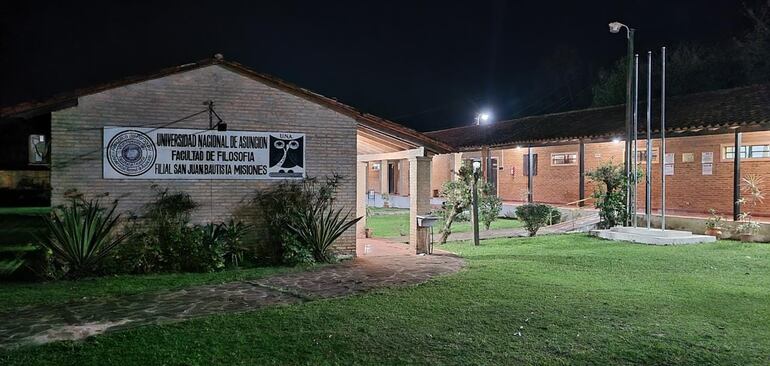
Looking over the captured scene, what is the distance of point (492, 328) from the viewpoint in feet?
21.1

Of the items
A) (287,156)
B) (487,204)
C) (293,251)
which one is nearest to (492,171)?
(487,204)

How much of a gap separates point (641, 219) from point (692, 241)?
3.31 metres

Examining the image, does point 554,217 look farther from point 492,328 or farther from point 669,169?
point 492,328

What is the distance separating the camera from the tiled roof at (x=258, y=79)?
9.63 m

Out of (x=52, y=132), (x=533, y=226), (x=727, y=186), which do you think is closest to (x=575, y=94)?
(x=727, y=186)

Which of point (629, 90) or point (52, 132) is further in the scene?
point (629, 90)

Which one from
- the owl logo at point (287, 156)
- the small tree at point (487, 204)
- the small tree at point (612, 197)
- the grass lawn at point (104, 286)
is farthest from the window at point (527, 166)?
the grass lawn at point (104, 286)

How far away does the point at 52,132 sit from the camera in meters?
9.85

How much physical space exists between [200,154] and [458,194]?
6.37m

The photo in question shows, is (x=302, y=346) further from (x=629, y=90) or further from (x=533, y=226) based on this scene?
(x=629, y=90)

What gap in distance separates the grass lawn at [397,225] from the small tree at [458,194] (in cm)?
274

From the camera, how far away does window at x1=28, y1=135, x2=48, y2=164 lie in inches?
408

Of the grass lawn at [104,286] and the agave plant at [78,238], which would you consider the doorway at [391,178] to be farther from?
the agave plant at [78,238]

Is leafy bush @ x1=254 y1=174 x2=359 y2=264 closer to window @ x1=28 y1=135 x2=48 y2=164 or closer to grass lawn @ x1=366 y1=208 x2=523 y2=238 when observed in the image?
window @ x1=28 y1=135 x2=48 y2=164
